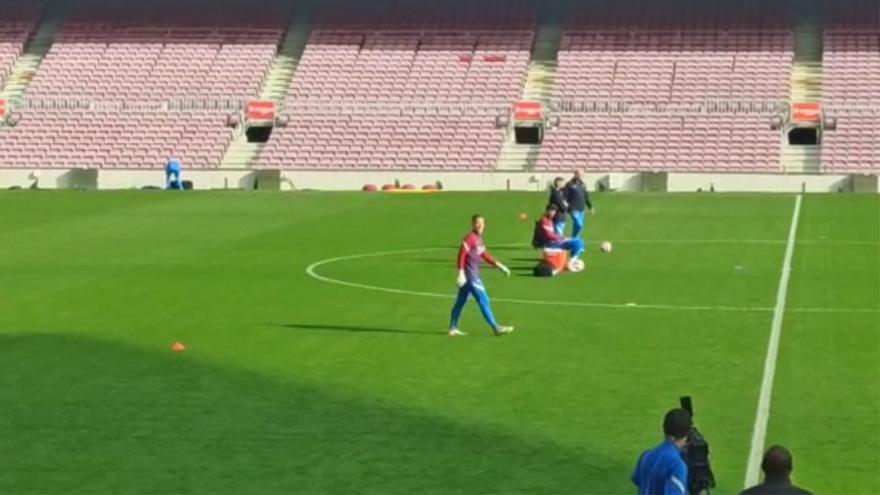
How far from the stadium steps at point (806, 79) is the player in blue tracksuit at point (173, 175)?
2463cm

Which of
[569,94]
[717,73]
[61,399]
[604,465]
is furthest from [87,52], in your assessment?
[604,465]

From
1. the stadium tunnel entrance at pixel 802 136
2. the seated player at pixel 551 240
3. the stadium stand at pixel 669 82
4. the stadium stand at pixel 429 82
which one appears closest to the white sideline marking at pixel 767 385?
the seated player at pixel 551 240

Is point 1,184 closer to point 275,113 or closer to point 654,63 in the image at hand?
point 275,113

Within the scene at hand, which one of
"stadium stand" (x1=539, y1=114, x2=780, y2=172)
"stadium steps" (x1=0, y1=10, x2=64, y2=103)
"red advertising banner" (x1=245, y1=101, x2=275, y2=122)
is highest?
"stadium steps" (x1=0, y1=10, x2=64, y2=103)

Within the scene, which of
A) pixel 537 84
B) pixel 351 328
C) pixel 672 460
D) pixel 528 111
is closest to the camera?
pixel 672 460

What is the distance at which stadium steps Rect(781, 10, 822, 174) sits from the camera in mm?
69938

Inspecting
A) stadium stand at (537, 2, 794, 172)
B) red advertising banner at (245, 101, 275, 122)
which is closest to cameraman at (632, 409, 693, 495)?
stadium stand at (537, 2, 794, 172)

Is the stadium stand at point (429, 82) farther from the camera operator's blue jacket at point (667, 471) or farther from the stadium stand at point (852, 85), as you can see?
the camera operator's blue jacket at point (667, 471)

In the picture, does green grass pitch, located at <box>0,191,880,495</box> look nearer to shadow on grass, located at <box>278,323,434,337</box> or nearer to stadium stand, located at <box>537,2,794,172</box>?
shadow on grass, located at <box>278,323,434,337</box>

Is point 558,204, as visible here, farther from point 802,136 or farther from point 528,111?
point 802,136

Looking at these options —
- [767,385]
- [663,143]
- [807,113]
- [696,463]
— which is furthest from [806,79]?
[696,463]

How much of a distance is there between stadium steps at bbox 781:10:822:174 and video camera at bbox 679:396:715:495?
2221 inches

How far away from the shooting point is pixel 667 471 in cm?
1191

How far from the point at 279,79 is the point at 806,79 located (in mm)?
24649
